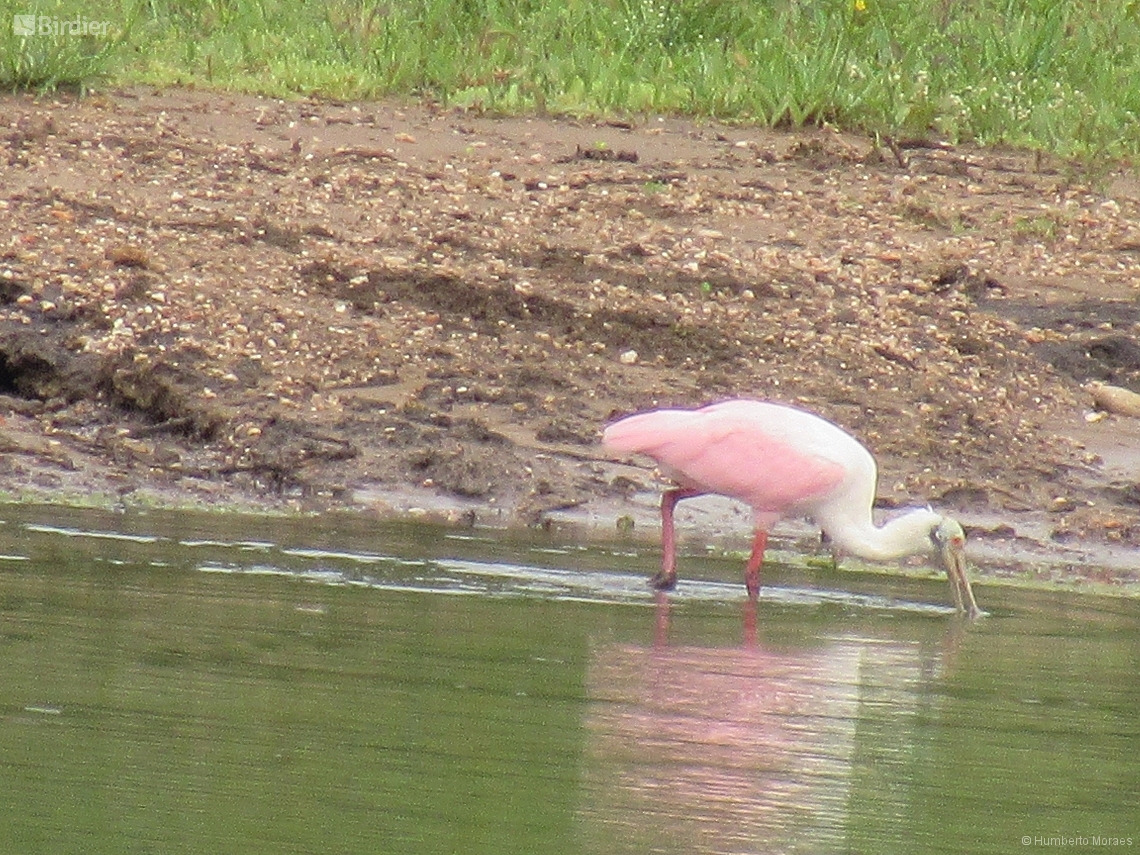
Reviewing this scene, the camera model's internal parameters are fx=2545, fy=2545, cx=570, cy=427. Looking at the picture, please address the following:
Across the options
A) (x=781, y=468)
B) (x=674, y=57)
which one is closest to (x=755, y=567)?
(x=781, y=468)

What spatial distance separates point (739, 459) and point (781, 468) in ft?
0.46

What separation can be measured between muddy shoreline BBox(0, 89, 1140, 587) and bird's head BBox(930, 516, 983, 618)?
65 cm

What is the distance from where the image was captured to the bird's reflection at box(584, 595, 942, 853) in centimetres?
435

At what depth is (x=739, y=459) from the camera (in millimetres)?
8086

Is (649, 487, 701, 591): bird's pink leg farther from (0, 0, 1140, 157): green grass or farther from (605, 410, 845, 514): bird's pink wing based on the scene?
(0, 0, 1140, 157): green grass

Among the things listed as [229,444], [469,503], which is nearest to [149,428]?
[229,444]

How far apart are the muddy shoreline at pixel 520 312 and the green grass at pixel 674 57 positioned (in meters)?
0.40

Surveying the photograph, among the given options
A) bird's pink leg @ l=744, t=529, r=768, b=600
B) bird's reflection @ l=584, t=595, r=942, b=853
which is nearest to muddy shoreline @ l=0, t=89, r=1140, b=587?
bird's pink leg @ l=744, t=529, r=768, b=600

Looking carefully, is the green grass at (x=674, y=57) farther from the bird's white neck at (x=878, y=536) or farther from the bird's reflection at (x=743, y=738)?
the bird's reflection at (x=743, y=738)

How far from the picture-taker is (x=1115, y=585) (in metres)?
8.13

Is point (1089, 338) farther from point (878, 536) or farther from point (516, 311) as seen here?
point (878, 536)

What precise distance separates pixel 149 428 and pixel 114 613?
303 centimetres

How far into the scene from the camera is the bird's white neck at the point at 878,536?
26.4 ft

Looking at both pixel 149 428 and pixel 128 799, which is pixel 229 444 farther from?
pixel 128 799
